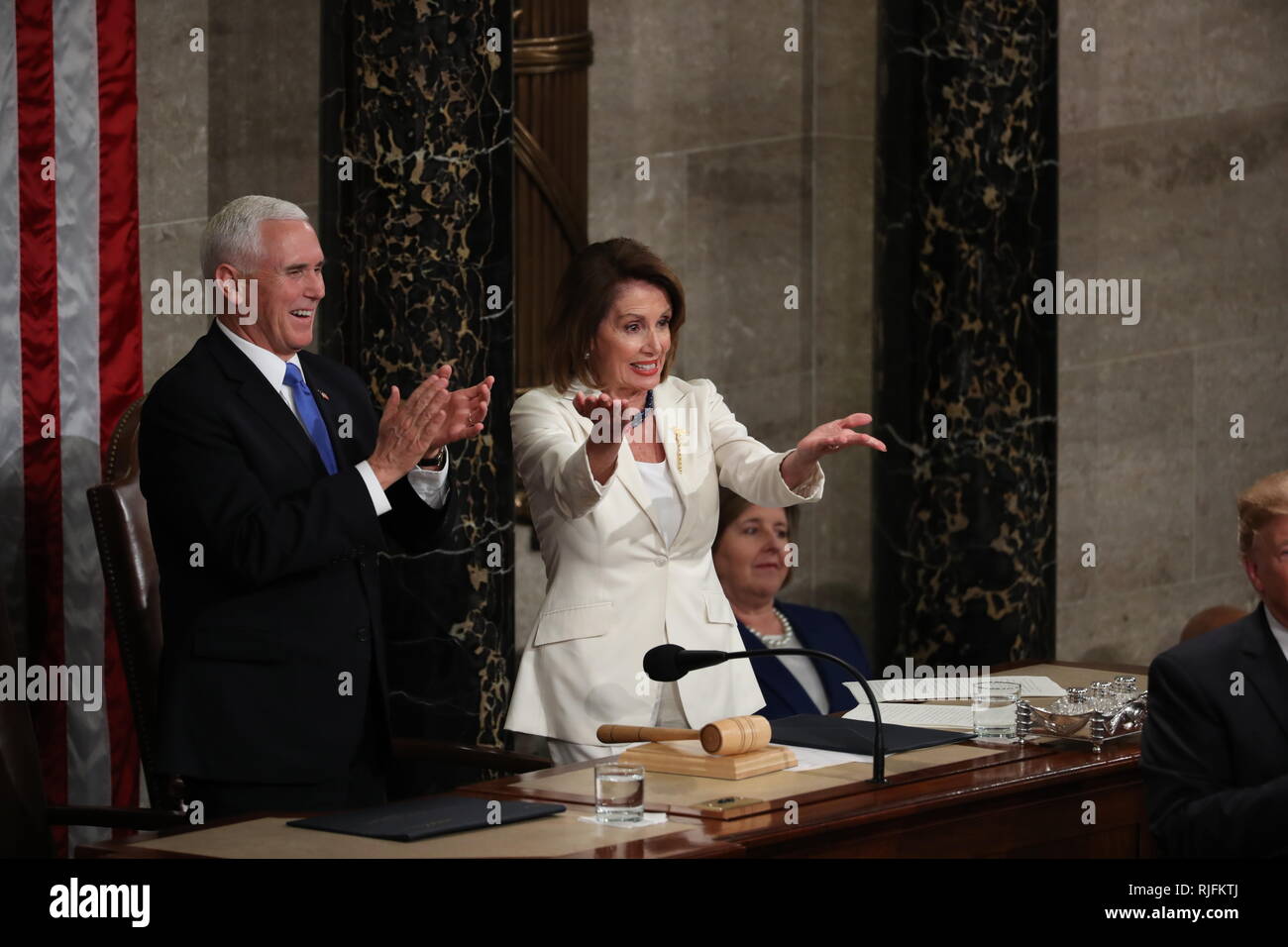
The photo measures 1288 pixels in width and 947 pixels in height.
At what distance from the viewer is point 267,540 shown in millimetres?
3795

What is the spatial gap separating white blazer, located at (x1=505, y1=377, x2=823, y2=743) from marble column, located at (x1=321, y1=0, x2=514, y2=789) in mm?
1041

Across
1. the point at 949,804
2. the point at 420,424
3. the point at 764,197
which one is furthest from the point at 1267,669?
the point at 764,197

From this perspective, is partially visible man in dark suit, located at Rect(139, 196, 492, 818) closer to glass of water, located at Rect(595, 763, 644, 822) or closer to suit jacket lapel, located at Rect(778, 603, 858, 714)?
glass of water, located at Rect(595, 763, 644, 822)

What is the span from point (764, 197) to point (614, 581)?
335 centimetres

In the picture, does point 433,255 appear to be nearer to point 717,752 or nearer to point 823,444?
point 823,444

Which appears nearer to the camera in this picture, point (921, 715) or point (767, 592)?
point (921, 715)

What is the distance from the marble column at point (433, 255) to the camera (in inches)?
212

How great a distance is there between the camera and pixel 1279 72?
815cm

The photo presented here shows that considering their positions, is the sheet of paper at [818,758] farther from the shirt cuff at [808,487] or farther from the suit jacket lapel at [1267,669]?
the suit jacket lapel at [1267,669]

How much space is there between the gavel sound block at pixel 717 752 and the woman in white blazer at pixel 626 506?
1.54ft

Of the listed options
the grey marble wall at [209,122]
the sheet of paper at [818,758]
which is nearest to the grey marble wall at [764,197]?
the grey marble wall at [209,122]
